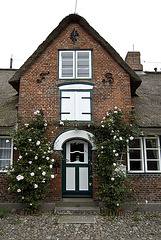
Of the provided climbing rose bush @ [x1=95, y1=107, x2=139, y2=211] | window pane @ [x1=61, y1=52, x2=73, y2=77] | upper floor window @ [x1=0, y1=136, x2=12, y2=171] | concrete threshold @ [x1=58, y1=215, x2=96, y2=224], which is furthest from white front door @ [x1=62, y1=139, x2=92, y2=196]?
window pane @ [x1=61, y1=52, x2=73, y2=77]

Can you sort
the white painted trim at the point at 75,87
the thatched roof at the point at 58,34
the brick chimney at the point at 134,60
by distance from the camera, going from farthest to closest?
the brick chimney at the point at 134,60 → the thatched roof at the point at 58,34 → the white painted trim at the point at 75,87

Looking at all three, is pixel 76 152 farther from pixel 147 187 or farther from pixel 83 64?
pixel 83 64

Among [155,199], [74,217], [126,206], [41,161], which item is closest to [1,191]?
[41,161]

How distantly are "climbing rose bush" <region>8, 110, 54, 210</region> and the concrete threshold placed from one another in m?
1.01

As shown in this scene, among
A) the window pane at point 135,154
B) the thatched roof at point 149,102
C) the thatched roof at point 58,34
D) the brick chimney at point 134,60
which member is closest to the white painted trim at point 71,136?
the window pane at point 135,154

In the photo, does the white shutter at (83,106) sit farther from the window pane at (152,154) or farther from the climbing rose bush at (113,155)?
the window pane at (152,154)

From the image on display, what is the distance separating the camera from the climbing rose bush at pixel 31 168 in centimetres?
708

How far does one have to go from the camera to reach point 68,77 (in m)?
8.88

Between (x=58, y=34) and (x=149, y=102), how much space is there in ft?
16.7

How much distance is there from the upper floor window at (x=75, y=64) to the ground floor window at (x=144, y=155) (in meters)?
3.47

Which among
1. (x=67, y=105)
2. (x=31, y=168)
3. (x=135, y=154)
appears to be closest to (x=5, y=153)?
(x=31, y=168)

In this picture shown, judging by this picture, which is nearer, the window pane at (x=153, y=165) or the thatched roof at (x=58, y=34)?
the window pane at (x=153, y=165)

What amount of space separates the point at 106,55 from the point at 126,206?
19.9 ft

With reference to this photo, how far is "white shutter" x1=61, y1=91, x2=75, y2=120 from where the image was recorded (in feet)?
27.5
